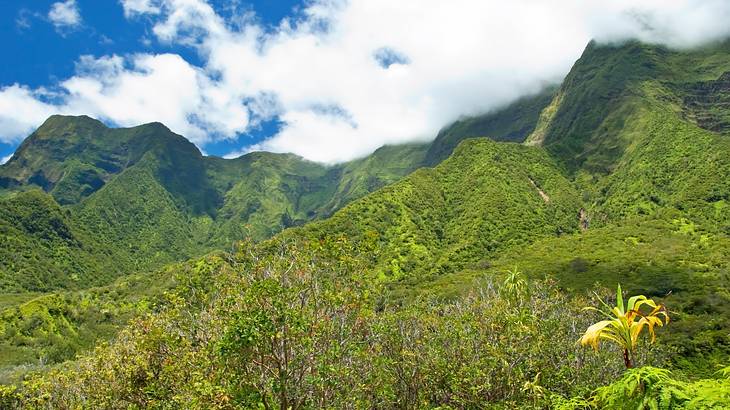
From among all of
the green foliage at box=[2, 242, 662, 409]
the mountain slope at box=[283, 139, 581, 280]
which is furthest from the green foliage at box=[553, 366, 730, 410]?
the mountain slope at box=[283, 139, 581, 280]

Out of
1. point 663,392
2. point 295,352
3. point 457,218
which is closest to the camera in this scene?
point 663,392

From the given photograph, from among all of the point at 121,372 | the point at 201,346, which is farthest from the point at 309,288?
the point at 121,372

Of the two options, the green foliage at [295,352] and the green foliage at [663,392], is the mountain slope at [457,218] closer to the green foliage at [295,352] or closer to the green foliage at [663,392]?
the green foliage at [295,352]

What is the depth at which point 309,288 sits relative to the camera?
1748cm

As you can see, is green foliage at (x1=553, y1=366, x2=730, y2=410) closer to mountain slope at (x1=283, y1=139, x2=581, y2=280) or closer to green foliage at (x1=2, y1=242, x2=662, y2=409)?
green foliage at (x1=2, y1=242, x2=662, y2=409)

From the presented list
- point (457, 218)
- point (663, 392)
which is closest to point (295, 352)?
point (663, 392)

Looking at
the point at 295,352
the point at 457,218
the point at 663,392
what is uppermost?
the point at 457,218

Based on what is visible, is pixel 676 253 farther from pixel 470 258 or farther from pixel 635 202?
pixel 470 258

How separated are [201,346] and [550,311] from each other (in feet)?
76.1

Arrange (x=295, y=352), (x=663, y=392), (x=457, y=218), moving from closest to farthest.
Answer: (x=663, y=392), (x=295, y=352), (x=457, y=218)

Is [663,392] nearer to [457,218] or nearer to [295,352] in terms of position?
[295,352]

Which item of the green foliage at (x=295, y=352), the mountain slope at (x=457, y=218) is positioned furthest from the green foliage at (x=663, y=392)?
the mountain slope at (x=457, y=218)

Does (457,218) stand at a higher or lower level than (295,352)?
higher

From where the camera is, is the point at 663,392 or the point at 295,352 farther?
the point at 295,352
